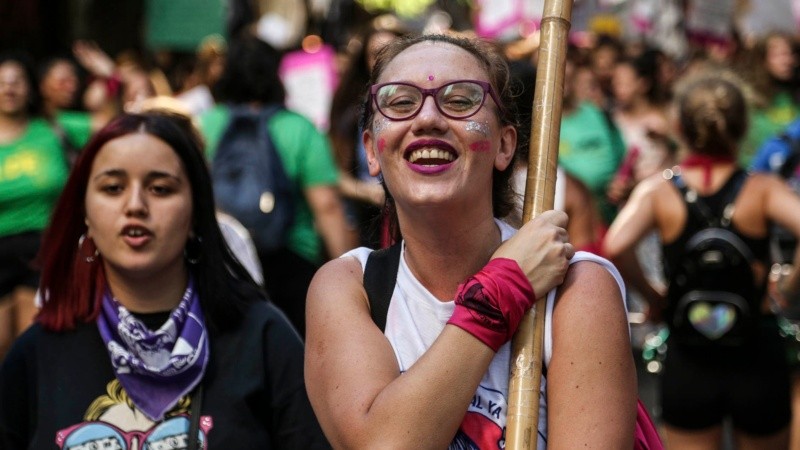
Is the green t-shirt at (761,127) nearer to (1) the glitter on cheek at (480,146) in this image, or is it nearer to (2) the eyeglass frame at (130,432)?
(2) the eyeglass frame at (130,432)

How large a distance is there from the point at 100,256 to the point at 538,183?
1574mm

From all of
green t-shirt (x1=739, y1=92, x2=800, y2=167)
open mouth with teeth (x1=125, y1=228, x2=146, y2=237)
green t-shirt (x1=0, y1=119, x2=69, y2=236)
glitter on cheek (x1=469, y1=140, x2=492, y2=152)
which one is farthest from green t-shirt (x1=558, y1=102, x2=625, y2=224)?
glitter on cheek (x1=469, y1=140, x2=492, y2=152)

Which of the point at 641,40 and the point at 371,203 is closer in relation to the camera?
the point at 371,203

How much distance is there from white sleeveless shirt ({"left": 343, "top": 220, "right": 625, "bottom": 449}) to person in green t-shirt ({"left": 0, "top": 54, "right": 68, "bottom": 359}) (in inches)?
169

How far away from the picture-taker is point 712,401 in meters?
6.17

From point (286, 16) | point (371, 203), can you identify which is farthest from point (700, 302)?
point (286, 16)

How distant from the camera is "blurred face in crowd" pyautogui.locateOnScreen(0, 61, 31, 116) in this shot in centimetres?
765

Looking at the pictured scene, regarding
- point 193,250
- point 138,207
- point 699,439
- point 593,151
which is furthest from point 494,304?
point 593,151

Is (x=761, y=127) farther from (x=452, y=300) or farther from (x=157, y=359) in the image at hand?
(x=452, y=300)

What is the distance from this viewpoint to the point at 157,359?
12.6ft

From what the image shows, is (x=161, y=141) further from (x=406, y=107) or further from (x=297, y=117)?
(x=297, y=117)

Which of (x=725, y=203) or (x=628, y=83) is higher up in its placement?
(x=628, y=83)

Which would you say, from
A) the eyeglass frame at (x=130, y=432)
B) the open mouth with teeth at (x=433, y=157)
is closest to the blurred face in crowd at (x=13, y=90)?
the eyeglass frame at (x=130, y=432)

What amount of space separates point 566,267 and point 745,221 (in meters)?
3.42
